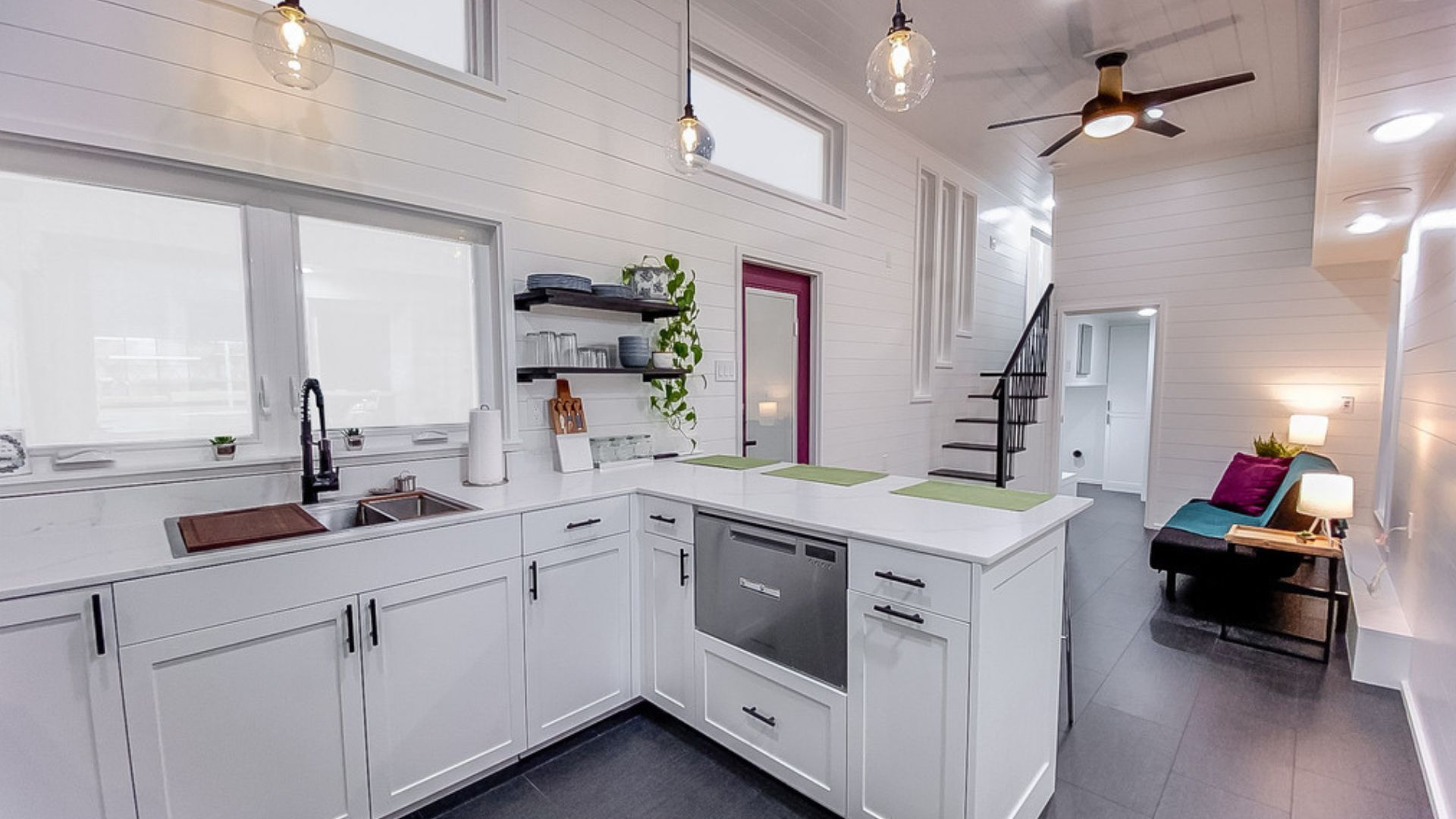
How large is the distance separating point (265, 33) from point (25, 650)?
5.49ft

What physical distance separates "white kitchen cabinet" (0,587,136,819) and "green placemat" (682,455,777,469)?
6.99 feet

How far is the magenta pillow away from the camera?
422cm

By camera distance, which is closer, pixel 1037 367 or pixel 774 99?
pixel 774 99

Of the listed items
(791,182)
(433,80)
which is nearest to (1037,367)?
(791,182)

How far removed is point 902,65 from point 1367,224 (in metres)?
3.41

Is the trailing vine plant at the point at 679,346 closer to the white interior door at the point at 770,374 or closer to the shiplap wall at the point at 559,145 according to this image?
the shiplap wall at the point at 559,145

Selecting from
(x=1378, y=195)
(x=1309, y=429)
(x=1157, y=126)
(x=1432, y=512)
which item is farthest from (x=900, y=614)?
(x=1309, y=429)

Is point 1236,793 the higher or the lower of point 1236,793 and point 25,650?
the lower

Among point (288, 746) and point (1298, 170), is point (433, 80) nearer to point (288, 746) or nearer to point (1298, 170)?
point (288, 746)

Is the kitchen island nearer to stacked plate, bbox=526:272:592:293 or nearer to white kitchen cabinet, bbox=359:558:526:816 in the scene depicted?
white kitchen cabinet, bbox=359:558:526:816

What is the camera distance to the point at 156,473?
1.84 meters

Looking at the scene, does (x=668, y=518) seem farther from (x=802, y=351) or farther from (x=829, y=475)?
(x=802, y=351)

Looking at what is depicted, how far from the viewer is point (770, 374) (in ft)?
13.3

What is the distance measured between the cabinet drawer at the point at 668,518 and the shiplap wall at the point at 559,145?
28.7 inches
